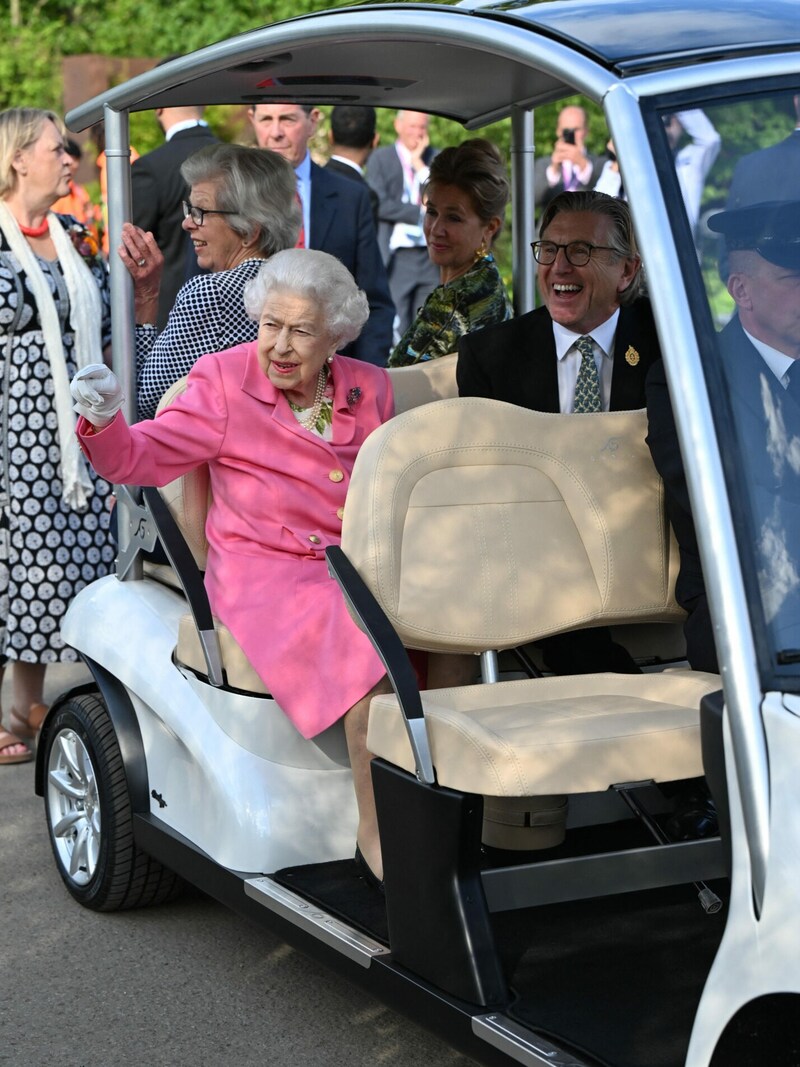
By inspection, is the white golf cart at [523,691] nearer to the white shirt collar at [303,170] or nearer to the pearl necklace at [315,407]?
the pearl necklace at [315,407]

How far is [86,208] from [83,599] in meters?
A: 6.91

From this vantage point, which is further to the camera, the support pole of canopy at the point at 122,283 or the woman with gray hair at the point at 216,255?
the woman with gray hair at the point at 216,255

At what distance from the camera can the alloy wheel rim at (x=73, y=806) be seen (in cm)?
390

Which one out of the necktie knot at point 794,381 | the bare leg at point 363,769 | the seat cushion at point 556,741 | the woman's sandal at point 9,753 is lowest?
the woman's sandal at point 9,753

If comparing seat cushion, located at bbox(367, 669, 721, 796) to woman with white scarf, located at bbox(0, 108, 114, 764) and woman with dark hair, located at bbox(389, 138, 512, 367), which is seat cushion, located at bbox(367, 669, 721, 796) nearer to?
woman with dark hair, located at bbox(389, 138, 512, 367)

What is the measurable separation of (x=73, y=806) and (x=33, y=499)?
143 cm

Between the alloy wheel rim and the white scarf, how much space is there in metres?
1.28

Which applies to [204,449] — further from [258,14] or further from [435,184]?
[258,14]

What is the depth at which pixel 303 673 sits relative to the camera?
3.24 m

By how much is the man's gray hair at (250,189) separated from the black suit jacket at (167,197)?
2076 mm

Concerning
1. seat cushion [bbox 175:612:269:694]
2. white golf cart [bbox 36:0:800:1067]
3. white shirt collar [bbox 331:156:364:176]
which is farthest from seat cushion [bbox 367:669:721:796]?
white shirt collar [bbox 331:156:364:176]

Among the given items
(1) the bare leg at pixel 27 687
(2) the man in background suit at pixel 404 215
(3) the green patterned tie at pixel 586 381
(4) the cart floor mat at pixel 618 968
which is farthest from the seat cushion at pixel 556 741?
(2) the man in background suit at pixel 404 215

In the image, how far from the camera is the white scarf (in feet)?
16.6

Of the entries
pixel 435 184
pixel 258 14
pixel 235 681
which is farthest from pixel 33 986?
pixel 258 14
